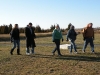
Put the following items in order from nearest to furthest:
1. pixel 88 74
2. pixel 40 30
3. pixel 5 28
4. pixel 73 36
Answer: pixel 88 74 → pixel 73 36 → pixel 5 28 → pixel 40 30

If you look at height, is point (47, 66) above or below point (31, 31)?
below

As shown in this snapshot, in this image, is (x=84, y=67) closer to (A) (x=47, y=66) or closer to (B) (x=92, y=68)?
(B) (x=92, y=68)

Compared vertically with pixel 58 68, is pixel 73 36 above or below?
above

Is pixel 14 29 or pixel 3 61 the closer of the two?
pixel 3 61

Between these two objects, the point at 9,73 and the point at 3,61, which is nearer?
the point at 9,73

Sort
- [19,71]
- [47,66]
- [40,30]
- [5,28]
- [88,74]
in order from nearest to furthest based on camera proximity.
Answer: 1. [88,74]
2. [19,71]
3. [47,66]
4. [5,28]
5. [40,30]

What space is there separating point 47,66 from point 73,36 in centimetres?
475

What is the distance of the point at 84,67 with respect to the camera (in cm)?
1047

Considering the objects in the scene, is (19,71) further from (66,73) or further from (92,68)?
(92,68)

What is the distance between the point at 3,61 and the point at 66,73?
13.8 ft

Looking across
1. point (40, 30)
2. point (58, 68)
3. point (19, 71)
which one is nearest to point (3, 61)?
point (19, 71)

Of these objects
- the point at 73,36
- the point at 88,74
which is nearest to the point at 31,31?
the point at 73,36

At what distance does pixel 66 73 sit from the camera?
943 centimetres

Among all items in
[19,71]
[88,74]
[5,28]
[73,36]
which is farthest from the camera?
[5,28]
